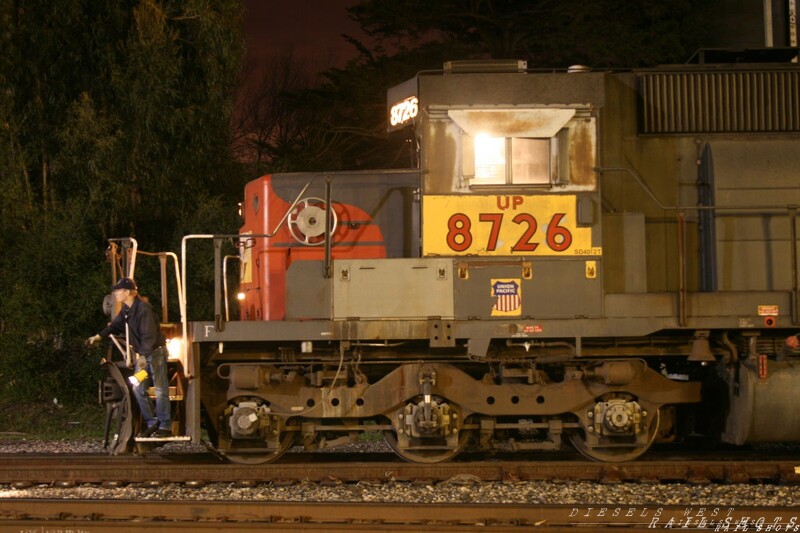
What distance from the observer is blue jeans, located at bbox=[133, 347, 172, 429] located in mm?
8875

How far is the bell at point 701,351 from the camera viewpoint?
8.91m

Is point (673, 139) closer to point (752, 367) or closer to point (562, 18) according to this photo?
point (752, 367)

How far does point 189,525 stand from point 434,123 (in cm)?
455

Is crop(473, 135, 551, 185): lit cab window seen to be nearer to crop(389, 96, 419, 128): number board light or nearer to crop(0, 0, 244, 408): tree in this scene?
crop(389, 96, 419, 128): number board light

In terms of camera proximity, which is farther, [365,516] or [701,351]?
[701,351]

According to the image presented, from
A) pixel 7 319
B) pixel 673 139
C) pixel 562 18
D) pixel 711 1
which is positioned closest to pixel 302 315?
pixel 673 139

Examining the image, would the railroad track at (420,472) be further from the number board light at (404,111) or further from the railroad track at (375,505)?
the number board light at (404,111)

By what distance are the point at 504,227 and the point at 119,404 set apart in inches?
173

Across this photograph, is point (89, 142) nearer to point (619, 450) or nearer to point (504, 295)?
point (504, 295)

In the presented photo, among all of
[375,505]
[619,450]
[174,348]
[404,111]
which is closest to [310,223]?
[404,111]

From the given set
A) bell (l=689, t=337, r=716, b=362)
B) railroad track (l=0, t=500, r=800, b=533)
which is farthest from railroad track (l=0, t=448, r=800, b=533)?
bell (l=689, t=337, r=716, b=362)

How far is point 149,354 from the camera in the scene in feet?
29.2

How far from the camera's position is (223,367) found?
30.4ft

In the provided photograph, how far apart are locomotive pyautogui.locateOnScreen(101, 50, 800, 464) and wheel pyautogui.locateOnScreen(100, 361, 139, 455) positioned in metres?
0.03
